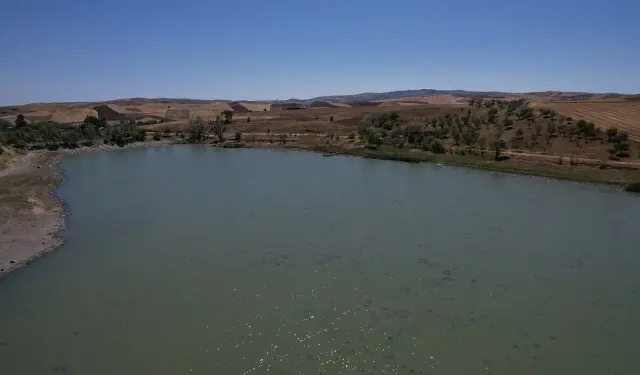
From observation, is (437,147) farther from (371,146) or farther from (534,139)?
(534,139)

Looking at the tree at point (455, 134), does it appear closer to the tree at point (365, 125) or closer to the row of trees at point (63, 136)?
the tree at point (365, 125)

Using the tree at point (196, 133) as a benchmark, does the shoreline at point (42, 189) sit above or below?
below

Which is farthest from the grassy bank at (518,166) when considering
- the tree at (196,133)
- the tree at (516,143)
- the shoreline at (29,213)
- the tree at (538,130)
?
the shoreline at (29,213)

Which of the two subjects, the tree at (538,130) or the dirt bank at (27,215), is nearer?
the dirt bank at (27,215)

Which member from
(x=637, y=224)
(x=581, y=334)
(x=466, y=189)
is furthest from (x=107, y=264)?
(x=637, y=224)

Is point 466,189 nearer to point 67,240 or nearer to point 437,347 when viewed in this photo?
point 437,347

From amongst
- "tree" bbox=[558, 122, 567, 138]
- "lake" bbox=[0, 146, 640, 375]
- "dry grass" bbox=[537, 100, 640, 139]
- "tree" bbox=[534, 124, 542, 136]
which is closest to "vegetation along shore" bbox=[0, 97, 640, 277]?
"tree" bbox=[534, 124, 542, 136]

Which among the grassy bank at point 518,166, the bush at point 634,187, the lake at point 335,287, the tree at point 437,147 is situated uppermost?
the tree at point 437,147

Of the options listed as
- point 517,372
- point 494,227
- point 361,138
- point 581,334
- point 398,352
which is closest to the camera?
point 517,372
